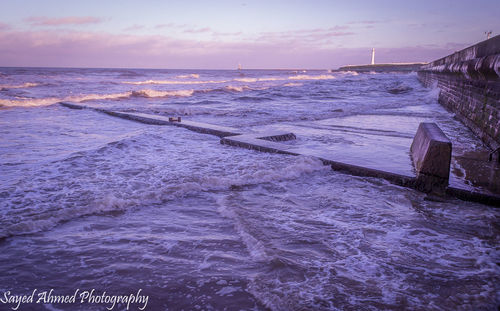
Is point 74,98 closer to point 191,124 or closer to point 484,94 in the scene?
point 191,124

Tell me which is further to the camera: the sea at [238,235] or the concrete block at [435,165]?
the concrete block at [435,165]

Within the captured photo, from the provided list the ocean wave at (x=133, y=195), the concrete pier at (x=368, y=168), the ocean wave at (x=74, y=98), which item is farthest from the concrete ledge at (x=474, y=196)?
the ocean wave at (x=74, y=98)

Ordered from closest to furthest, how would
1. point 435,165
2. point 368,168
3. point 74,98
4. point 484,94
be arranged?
point 435,165
point 368,168
point 484,94
point 74,98

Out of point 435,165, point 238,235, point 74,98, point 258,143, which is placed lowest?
point 238,235

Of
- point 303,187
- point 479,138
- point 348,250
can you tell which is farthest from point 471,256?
point 479,138

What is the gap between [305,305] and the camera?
5.44ft

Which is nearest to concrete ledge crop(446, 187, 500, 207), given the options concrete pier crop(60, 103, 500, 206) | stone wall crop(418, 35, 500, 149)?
concrete pier crop(60, 103, 500, 206)

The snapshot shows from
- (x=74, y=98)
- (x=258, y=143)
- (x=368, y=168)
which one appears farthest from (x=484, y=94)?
(x=74, y=98)

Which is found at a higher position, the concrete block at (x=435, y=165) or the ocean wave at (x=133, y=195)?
the concrete block at (x=435, y=165)

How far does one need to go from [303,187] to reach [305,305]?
6.69ft

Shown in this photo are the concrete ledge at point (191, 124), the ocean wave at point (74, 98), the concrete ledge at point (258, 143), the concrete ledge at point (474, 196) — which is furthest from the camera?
the ocean wave at point (74, 98)

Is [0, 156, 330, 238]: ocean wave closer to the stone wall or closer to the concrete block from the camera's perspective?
the concrete block

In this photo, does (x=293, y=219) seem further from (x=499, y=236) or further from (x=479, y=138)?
(x=479, y=138)

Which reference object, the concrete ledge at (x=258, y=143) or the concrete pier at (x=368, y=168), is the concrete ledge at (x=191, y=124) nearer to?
the concrete pier at (x=368, y=168)
